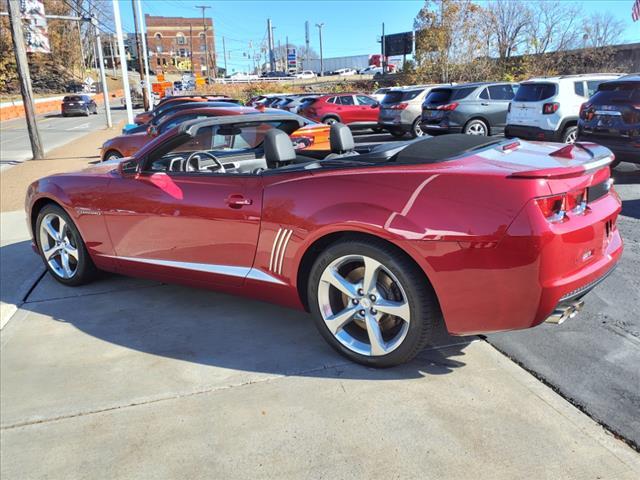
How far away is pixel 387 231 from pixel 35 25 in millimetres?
23791

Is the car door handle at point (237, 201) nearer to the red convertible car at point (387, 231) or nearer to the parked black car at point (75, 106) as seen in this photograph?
the red convertible car at point (387, 231)

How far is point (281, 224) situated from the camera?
126 inches

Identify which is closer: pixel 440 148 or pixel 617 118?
pixel 440 148

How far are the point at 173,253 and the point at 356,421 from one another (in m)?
1.91

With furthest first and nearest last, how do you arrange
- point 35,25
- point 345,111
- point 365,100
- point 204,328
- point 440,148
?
point 35,25, point 365,100, point 345,111, point 204,328, point 440,148

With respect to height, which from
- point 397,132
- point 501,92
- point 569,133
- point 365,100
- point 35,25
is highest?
point 35,25

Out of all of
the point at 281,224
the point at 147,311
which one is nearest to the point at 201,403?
the point at 281,224

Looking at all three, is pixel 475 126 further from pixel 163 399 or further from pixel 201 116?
pixel 163 399

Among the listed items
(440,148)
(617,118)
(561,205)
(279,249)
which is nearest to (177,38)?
(617,118)

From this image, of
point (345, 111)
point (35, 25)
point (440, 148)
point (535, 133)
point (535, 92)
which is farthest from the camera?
point (35, 25)

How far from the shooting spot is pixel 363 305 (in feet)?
9.87

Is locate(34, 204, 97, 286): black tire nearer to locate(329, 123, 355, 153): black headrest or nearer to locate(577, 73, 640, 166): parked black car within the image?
locate(329, 123, 355, 153): black headrest

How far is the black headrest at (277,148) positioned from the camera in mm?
3547

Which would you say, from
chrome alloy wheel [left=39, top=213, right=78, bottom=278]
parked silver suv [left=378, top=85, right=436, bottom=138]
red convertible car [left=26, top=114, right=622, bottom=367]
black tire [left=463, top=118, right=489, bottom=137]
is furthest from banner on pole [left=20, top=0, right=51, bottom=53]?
red convertible car [left=26, top=114, right=622, bottom=367]
